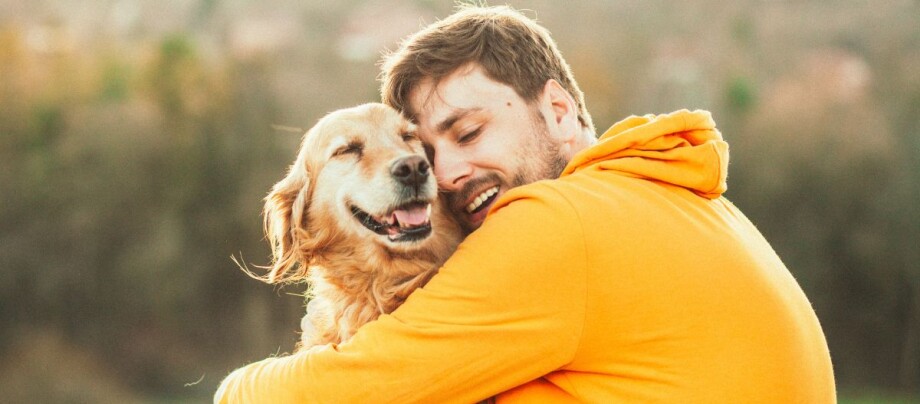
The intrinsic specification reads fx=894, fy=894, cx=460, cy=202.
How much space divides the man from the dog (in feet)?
2.06

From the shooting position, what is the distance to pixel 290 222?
2.68 metres

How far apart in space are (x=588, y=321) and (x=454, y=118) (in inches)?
35.5

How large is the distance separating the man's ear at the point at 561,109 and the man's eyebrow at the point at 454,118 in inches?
8.8

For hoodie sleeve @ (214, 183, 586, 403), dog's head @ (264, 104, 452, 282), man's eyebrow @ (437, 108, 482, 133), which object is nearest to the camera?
hoodie sleeve @ (214, 183, 586, 403)

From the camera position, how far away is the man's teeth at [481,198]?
244 cm

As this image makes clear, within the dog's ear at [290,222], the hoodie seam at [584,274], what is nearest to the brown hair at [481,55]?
the dog's ear at [290,222]

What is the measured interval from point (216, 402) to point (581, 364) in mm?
890

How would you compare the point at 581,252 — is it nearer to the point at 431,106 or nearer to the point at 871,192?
the point at 431,106

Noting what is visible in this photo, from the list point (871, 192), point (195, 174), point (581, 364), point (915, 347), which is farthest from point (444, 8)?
point (581, 364)

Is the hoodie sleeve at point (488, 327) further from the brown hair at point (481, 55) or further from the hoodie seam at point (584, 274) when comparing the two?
the brown hair at point (481, 55)

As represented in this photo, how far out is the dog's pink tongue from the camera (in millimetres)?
2488

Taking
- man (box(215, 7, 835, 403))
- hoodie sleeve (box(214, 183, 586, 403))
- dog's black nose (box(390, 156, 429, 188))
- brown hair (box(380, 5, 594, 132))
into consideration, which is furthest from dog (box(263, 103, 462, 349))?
hoodie sleeve (box(214, 183, 586, 403))

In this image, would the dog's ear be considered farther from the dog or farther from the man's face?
the man's face

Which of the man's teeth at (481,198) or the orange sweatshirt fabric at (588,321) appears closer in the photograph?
the orange sweatshirt fabric at (588,321)
